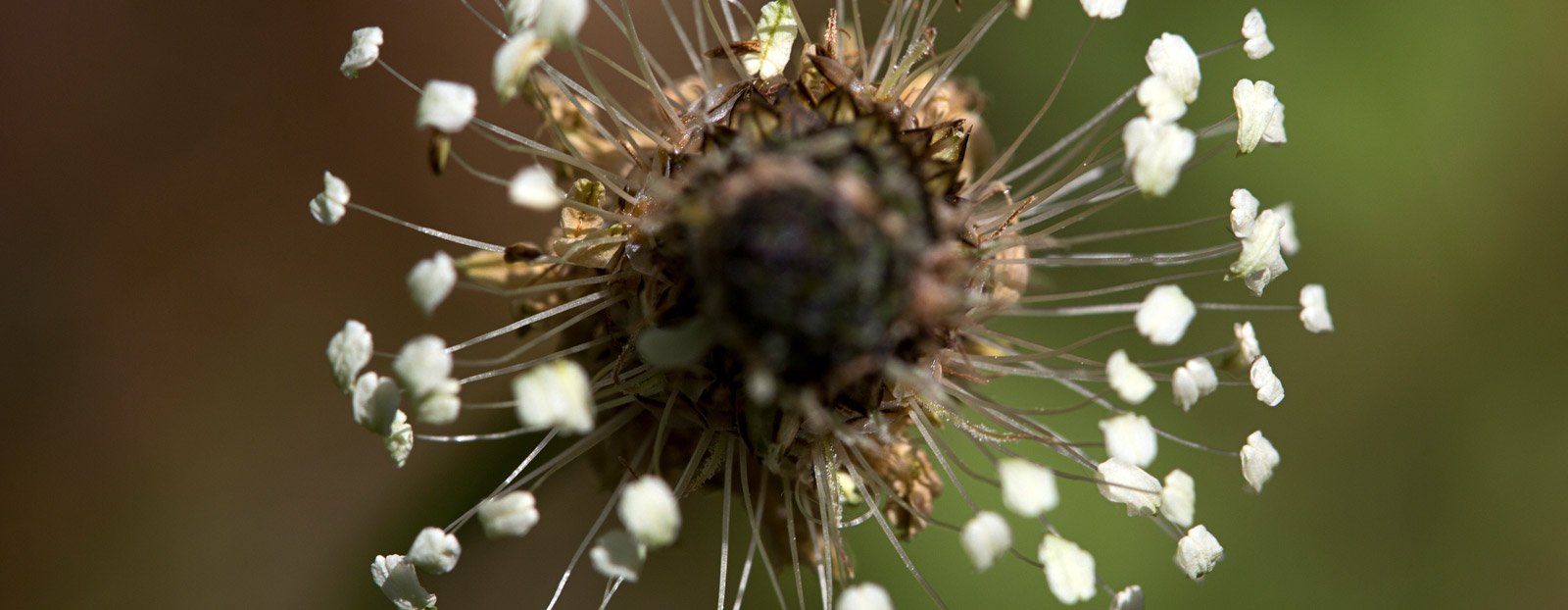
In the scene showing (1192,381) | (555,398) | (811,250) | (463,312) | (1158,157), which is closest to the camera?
(811,250)

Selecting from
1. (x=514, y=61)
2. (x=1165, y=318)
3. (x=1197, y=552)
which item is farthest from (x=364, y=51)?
(x=1197, y=552)

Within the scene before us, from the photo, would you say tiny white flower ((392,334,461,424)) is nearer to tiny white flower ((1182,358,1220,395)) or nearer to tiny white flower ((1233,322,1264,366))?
tiny white flower ((1182,358,1220,395))

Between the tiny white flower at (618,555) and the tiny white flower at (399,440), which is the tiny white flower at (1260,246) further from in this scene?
the tiny white flower at (399,440)

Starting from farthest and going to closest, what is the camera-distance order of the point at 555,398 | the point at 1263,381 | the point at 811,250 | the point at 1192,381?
1. the point at 1263,381
2. the point at 1192,381
3. the point at 555,398
4. the point at 811,250

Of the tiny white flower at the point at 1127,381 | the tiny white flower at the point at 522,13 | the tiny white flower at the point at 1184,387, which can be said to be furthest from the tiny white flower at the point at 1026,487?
the tiny white flower at the point at 522,13

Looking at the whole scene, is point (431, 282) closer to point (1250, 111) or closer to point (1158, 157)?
point (1158, 157)

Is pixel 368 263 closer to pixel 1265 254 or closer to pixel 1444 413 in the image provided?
pixel 1265 254
